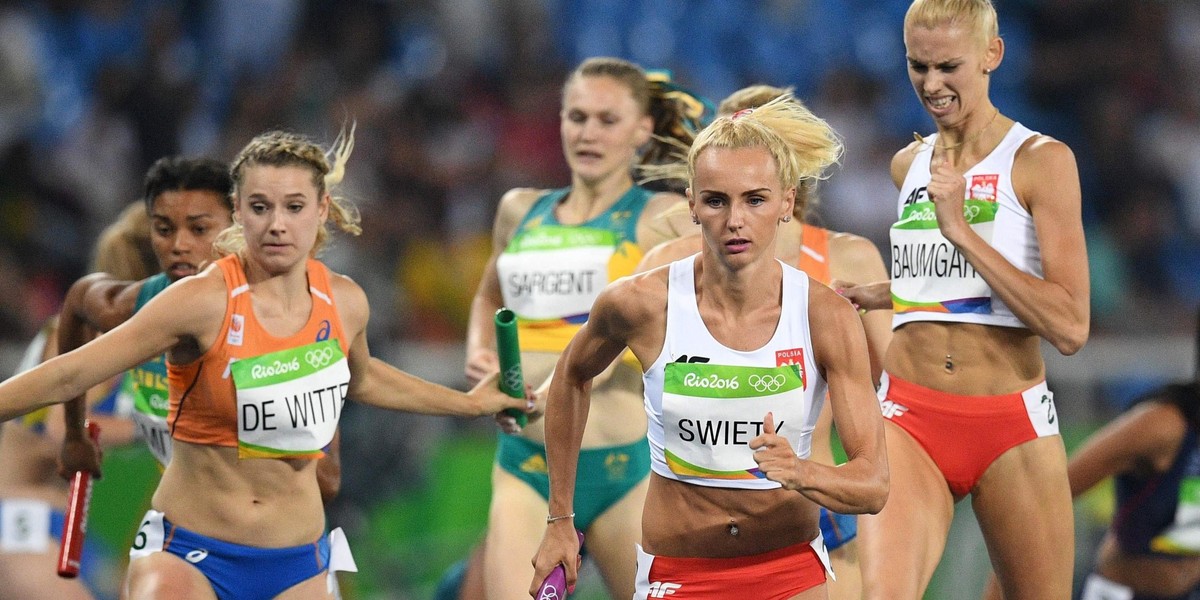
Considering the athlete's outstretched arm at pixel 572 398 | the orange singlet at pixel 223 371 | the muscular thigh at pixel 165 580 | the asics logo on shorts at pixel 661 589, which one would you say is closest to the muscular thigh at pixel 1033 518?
the asics logo on shorts at pixel 661 589

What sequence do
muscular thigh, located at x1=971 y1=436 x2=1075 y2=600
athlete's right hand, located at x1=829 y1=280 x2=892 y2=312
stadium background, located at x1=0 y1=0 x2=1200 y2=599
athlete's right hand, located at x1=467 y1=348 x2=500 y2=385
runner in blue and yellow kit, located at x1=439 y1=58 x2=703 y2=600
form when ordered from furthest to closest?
stadium background, located at x1=0 y1=0 x2=1200 y2=599 < athlete's right hand, located at x1=467 y1=348 x2=500 y2=385 < runner in blue and yellow kit, located at x1=439 y1=58 x2=703 y2=600 < athlete's right hand, located at x1=829 y1=280 x2=892 y2=312 < muscular thigh, located at x1=971 y1=436 x2=1075 y2=600

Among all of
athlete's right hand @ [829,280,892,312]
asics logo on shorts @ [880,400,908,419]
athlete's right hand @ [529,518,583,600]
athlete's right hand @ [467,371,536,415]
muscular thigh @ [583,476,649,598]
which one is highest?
athlete's right hand @ [829,280,892,312]

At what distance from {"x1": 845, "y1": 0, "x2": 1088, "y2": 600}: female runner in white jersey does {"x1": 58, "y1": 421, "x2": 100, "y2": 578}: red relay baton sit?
9.18ft

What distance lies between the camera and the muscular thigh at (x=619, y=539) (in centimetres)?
558

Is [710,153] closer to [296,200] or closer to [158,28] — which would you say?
[296,200]

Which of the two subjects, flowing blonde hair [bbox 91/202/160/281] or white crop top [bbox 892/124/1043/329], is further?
flowing blonde hair [bbox 91/202/160/281]

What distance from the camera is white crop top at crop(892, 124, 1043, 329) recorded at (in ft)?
15.2

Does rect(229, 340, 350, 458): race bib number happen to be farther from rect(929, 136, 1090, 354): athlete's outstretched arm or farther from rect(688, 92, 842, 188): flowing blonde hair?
rect(929, 136, 1090, 354): athlete's outstretched arm

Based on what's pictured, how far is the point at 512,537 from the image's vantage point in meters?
5.54

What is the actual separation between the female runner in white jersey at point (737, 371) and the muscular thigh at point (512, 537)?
123 centimetres

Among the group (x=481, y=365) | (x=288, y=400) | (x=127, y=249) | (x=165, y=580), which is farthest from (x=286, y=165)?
(x=127, y=249)

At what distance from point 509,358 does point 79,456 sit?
171 cm

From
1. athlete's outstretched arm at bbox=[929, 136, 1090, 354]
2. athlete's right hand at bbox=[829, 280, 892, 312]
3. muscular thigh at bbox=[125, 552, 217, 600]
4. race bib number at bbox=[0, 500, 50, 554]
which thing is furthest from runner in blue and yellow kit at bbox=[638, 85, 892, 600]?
race bib number at bbox=[0, 500, 50, 554]

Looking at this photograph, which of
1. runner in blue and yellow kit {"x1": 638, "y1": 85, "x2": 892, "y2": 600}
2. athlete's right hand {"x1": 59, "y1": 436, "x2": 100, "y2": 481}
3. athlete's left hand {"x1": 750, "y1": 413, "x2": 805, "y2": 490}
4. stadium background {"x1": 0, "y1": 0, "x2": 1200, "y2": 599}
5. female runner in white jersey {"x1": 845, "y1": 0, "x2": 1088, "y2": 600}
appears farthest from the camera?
stadium background {"x1": 0, "y1": 0, "x2": 1200, "y2": 599}
